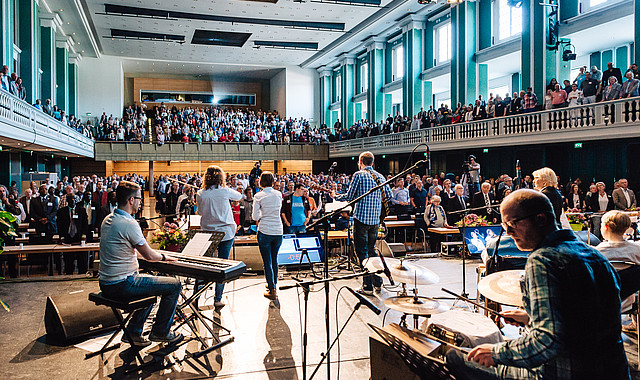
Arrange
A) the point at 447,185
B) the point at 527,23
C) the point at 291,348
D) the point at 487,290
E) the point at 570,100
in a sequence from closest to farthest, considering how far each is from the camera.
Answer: the point at 487,290
the point at 291,348
the point at 447,185
the point at 570,100
the point at 527,23

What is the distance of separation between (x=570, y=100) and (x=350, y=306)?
10.3 metres

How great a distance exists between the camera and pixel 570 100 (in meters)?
12.5

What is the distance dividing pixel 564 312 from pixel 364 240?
3.93 m

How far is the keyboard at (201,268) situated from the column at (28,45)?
16811mm

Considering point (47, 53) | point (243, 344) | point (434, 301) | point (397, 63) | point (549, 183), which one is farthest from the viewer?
point (397, 63)

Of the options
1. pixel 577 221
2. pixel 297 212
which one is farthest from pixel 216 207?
pixel 577 221


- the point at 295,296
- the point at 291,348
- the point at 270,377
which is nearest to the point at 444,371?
the point at 270,377

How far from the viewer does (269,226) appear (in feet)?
17.3

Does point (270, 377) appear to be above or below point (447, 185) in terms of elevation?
below

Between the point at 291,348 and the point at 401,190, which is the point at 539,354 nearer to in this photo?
the point at 291,348

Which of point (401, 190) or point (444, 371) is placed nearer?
point (444, 371)

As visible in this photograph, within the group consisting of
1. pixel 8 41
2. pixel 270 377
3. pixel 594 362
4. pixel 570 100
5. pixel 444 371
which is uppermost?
pixel 8 41

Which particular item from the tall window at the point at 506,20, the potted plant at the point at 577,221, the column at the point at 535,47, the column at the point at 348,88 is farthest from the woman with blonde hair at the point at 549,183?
the column at the point at 348,88

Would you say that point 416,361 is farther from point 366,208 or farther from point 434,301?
point 366,208
